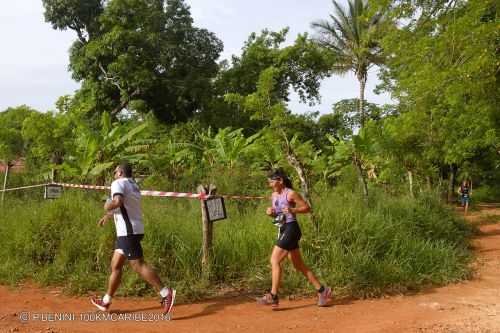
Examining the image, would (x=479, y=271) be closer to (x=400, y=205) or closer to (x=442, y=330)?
(x=400, y=205)

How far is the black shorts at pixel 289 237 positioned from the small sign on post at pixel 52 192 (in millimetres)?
4292

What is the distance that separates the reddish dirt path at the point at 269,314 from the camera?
15.4ft

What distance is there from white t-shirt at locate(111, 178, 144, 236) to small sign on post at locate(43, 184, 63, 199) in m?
3.28

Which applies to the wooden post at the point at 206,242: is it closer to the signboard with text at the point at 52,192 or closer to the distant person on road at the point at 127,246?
the distant person on road at the point at 127,246

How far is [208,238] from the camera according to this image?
606 centimetres

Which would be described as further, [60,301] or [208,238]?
[208,238]

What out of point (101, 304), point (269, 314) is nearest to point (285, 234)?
point (269, 314)

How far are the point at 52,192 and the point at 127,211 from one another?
135 inches

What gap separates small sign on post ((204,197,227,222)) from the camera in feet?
19.7

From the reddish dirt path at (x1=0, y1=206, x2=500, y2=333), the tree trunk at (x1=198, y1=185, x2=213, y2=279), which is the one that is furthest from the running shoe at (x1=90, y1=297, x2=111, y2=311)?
the tree trunk at (x1=198, y1=185, x2=213, y2=279)

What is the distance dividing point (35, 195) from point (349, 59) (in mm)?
19263

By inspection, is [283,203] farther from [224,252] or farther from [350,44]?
[350,44]

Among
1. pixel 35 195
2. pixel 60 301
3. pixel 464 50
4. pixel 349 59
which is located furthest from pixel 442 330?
pixel 349 59

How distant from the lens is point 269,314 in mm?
5191
